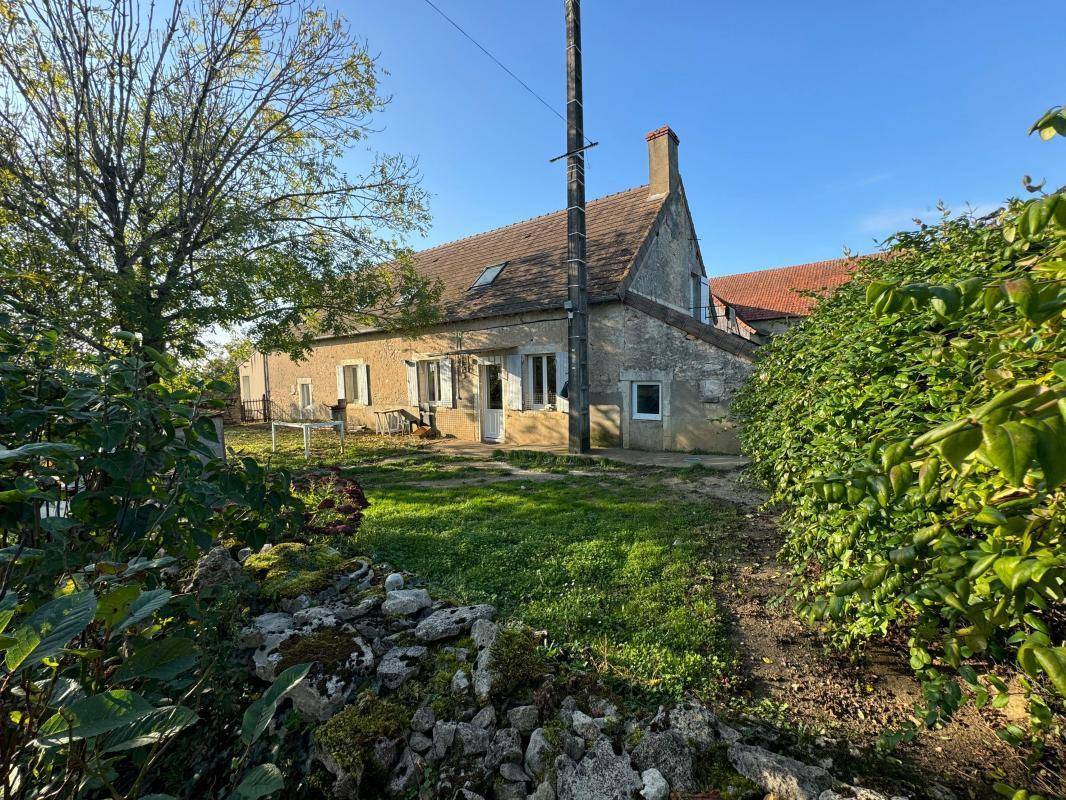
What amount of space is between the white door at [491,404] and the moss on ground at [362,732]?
34.0 feet

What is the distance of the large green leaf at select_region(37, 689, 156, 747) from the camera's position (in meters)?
0.82

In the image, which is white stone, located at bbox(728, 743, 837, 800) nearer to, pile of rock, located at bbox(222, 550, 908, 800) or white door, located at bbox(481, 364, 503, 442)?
pile of rock, located at bbox(222, 550, 908, 800)

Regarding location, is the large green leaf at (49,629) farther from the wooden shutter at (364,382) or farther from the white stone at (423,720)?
the wooden shutter at (364,382)

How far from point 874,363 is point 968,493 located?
40.5 inches

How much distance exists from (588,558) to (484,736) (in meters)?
2.22

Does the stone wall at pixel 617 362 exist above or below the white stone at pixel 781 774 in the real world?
above

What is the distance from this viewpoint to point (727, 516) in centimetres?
521

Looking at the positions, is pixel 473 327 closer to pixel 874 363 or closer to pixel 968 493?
pixel 874 363

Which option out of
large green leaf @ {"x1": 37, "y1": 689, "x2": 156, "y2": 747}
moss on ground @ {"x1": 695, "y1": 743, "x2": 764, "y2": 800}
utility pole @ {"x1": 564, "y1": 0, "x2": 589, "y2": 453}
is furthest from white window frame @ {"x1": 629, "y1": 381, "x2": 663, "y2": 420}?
large green leaf @ {"x1": 37, "y1": 689, "x2": 156, "y2": 747}

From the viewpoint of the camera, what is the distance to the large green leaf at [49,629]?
31.2 inches

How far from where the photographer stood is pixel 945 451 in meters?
0.57

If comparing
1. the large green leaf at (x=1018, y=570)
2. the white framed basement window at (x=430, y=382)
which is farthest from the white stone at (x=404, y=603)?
the white framed basement window at (x=430, y=382)

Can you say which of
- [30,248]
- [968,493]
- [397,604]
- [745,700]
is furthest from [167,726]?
[30,248]

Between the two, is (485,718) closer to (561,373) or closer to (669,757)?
(669,757)
